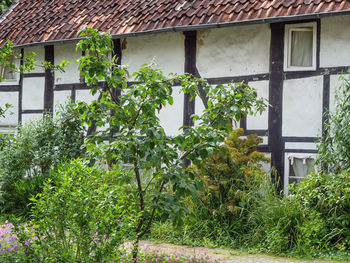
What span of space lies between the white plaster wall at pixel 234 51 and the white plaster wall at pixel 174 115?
26.1 inches

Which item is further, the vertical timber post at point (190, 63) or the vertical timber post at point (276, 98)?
the vertical timber post at point (190, 63)

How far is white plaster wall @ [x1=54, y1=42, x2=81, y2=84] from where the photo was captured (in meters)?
12.0

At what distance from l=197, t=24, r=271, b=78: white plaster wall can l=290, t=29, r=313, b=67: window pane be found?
45 centimetres

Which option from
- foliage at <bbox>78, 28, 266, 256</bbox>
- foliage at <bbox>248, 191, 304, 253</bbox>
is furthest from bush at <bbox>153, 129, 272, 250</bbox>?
foliage at <bbox>78, 28, 266, 256</bbox>

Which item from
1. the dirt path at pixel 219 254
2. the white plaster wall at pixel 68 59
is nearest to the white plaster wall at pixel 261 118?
the dirt path at pixel 219 254

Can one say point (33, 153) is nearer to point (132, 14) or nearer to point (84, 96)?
point (84, 96)

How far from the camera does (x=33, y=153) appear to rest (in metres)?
10.7

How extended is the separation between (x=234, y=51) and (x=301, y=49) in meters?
1.23

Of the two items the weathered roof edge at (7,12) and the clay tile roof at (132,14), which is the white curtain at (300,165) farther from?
the weathered roof edge at (7,12)

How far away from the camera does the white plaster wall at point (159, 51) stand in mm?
10453

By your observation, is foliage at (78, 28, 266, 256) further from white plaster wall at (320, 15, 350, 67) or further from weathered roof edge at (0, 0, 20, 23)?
weathered roof edge at (0, 0, 20, 23)

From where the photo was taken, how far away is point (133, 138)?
16.8 feet

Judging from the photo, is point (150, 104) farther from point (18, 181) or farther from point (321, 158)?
point (18, 181)

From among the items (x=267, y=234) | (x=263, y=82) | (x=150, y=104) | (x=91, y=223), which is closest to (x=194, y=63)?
(x=263, y=82)
